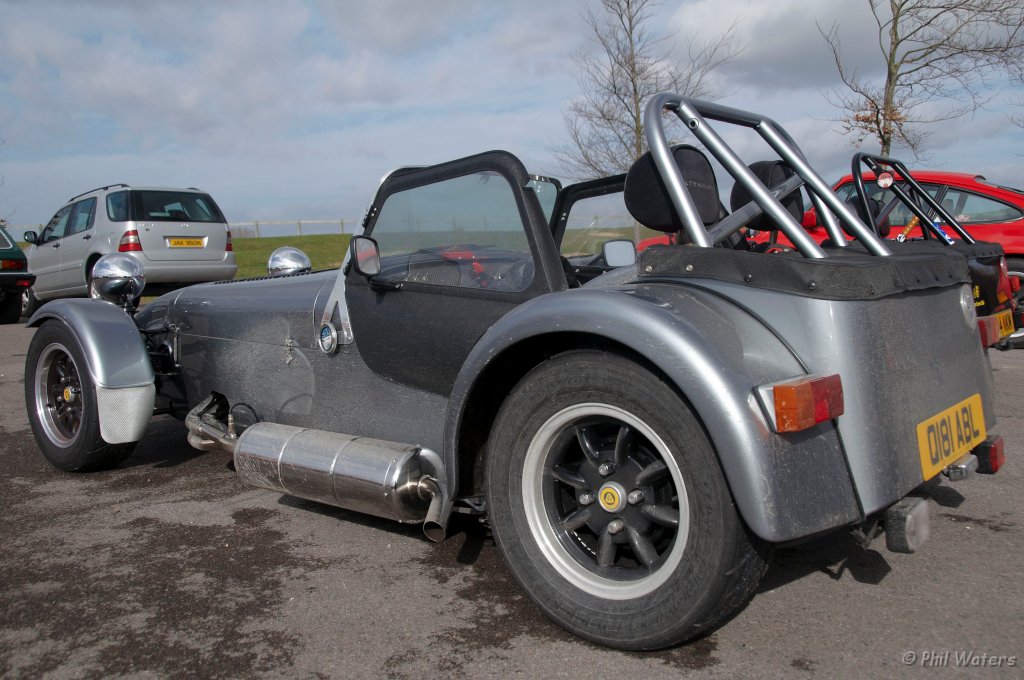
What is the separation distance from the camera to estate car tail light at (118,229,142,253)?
11891 millimetres

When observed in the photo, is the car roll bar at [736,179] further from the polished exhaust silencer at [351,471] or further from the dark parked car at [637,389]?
the polished exhaust silencer at [351,471]

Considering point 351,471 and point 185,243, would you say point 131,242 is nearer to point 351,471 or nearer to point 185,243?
point 185,243

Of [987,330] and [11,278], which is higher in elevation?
[11,278]

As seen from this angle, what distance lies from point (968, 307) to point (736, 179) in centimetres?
96

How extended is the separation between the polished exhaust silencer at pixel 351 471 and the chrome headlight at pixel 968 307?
6.46ft

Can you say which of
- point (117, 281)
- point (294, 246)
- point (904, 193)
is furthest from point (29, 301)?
point (904, 193)

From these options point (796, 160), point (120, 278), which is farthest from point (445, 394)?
point (120, 278)

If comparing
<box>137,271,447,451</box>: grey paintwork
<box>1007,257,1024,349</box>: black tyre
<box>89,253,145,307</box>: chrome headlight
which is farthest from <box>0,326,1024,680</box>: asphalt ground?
<box>1007,257,1024,349</box>: black tyre

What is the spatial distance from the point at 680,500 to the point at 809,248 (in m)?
0.89

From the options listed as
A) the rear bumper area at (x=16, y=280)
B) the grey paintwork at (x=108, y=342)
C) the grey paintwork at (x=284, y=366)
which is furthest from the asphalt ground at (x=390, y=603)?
the rear bumper area at (x=16, y=280)

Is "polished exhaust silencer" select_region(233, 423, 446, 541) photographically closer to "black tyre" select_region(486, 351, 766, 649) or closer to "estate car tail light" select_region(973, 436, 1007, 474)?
"black tyre" select_region(486, 351, 766, 649)

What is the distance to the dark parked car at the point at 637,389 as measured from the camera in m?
2.24

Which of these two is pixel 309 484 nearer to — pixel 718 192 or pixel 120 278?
pixel 718 192

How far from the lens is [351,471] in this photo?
3.20m
